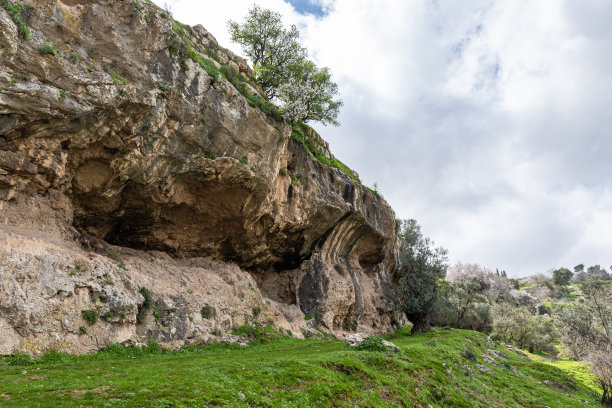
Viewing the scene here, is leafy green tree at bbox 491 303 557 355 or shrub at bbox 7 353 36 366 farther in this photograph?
leafy green tree at bbox 491 303 557 355

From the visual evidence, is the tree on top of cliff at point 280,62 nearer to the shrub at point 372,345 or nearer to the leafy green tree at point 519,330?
the shrub at point 372,345

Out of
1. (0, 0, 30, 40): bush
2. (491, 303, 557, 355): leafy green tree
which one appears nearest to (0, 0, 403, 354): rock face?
(0, 0, 30, 40): bush

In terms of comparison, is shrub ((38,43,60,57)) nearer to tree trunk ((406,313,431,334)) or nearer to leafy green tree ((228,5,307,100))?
leafy green tree ((228,5,307,100))

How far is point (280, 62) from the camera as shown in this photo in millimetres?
37438

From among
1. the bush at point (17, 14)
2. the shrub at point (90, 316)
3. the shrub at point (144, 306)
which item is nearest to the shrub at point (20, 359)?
the shrub at point (90, 316)

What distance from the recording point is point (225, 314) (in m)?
23.8

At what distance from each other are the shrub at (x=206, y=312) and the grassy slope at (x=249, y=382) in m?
2.37

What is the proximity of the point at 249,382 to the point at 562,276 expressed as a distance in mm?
192130

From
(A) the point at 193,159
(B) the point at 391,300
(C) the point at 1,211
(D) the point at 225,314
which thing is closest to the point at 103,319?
(C) the point at 1,211

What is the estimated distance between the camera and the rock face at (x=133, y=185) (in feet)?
49.6

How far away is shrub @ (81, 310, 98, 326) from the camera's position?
15.7 m

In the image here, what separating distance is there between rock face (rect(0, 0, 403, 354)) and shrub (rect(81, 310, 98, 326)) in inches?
4.1

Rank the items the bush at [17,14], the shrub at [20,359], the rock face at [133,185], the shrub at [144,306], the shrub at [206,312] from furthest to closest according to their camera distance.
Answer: the shrub at [206,312], the shrub at [144,306], the rock face at [133,185], the bush at [17,14], the shrub at [20,359]

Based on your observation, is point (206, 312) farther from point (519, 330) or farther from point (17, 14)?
point (519, 330)
